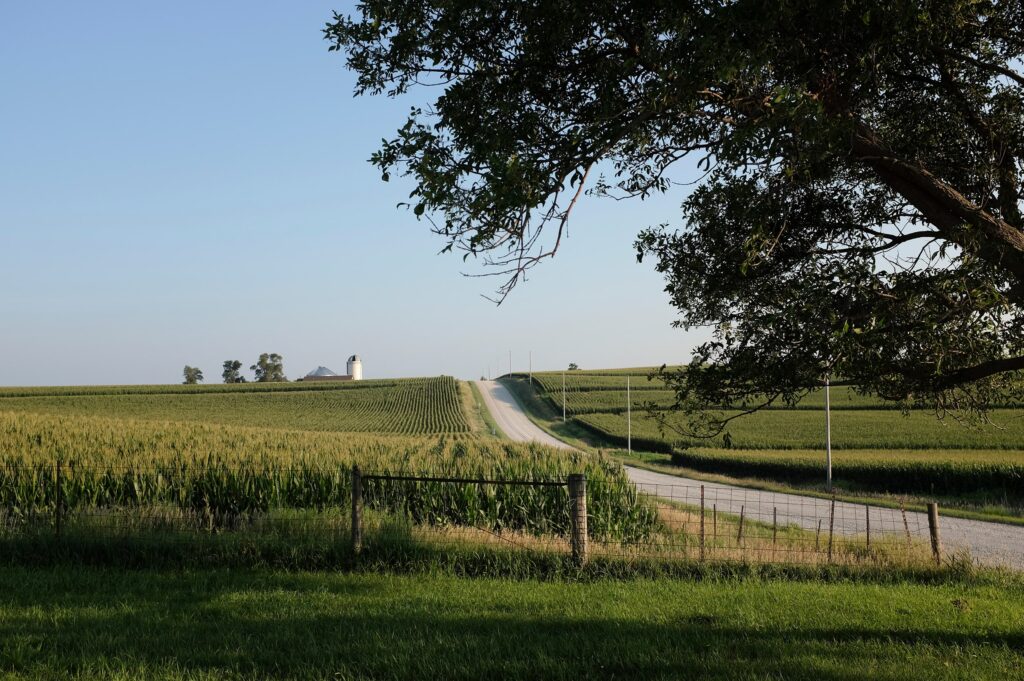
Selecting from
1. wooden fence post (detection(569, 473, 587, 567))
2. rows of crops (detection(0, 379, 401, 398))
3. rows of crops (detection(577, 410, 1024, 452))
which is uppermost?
rows of crops (detection(0, 379, 401, 398))

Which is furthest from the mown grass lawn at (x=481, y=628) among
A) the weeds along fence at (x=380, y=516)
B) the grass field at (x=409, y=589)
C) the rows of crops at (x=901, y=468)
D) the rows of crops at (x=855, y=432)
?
the rows of crops at (x=855, y=432)

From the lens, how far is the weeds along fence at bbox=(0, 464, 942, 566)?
36.9ft

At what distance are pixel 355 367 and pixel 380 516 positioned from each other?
156541mm

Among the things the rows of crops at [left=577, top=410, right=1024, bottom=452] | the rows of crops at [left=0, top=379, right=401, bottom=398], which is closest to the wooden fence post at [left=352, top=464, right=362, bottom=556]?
the rows of crops at [left=577, top=410, right=1024, bottom=452]

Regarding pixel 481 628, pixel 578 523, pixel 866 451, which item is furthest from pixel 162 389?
pixel 481 628

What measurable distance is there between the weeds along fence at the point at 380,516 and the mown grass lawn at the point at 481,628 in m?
1.10

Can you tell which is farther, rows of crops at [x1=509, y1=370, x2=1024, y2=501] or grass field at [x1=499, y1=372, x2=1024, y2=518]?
rows of crops at [x1=509, y1=370, x2=1024, y2=501]

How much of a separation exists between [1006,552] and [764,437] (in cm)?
3037

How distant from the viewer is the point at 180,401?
88875 mm

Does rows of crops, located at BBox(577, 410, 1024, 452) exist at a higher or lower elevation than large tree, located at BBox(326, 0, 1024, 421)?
lower

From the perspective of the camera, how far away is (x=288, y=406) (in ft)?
292

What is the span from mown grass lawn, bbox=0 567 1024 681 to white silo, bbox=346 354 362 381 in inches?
6213

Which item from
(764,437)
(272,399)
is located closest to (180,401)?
(272,399)

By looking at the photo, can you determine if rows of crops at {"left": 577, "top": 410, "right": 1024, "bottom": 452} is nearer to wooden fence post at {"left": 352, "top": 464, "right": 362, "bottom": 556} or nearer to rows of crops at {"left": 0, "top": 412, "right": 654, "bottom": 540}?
rows of crops at {"left": 0, "top": 412, "right": 654, "bottom": 540}
